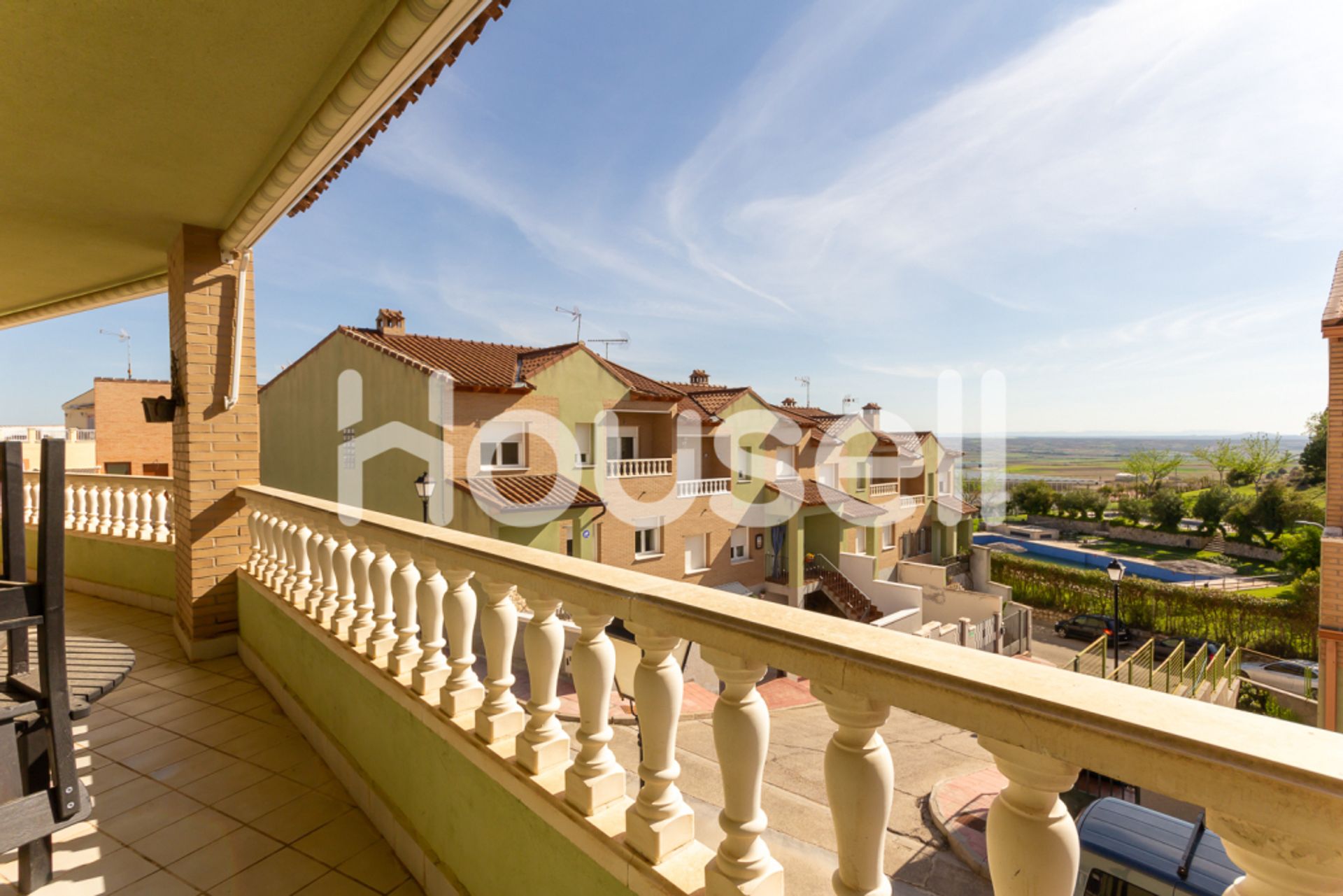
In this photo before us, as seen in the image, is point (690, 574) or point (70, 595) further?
point (690, 574)

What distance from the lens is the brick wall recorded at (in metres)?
22.2

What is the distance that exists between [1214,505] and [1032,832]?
55280 millimetres

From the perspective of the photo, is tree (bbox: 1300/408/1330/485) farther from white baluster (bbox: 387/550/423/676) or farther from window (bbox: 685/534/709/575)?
white baluster (bbox: 387/550/423/676)

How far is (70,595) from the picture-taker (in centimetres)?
667

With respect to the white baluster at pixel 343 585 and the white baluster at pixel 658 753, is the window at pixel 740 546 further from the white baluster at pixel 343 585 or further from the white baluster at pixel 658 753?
the white baluster at pixel 658 753

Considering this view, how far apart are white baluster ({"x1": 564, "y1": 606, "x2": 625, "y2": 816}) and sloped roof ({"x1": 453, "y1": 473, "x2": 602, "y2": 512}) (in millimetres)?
11427

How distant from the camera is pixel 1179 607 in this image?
23.7 meters

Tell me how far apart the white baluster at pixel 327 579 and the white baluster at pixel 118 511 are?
4991mm

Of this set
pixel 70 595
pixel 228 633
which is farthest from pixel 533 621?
pixel 70 595

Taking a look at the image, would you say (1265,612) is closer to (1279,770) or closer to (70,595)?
(1279,770)

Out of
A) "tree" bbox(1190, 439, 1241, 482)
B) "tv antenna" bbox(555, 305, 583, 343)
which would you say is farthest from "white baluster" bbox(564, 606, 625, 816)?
"tree" bbox(1190, 439, 1241, 482)

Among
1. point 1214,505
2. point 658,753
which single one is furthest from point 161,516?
Result: point 1214,505

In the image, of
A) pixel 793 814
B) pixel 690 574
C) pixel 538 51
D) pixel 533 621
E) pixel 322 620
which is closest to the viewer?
pixel 533 621

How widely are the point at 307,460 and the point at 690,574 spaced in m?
10.9
